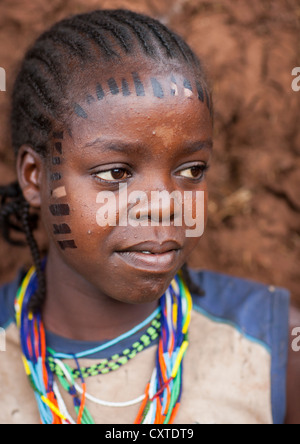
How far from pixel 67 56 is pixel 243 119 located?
1.46 metres

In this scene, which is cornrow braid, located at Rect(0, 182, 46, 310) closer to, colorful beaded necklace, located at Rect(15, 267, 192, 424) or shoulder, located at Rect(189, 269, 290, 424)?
colorful beaded necklace, located at Rect(15, 267, 192, 424)

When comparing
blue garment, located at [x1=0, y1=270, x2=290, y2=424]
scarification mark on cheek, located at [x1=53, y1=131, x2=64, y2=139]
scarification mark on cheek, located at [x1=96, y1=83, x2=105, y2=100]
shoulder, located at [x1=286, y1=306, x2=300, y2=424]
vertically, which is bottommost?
shoulder, located at [x1=286, y1=306, x2=300, y2=424]

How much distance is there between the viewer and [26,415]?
5.98 ft

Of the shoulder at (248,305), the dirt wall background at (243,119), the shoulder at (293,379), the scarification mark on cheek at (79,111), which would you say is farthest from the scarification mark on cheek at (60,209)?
the dirt wall background at (243,119)

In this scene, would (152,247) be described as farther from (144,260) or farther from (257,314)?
(257,314)

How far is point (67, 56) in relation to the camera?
1.61 metres

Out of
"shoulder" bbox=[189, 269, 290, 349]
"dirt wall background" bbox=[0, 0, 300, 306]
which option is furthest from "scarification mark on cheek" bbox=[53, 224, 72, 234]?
"dirt wall background" bbox=[0, 0, 300, 306]

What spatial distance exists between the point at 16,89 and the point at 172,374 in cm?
117

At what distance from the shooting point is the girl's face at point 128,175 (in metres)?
1.46

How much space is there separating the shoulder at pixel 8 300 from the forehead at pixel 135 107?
0.81 metres

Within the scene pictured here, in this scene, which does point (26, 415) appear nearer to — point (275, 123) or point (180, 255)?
point (180, 255)

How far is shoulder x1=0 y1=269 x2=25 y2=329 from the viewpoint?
197 cm

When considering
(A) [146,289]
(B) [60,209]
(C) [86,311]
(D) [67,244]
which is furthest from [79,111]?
(C) [86,311]

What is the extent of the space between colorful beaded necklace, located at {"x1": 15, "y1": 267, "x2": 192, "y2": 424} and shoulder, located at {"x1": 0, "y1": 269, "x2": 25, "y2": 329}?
71 millimetres
